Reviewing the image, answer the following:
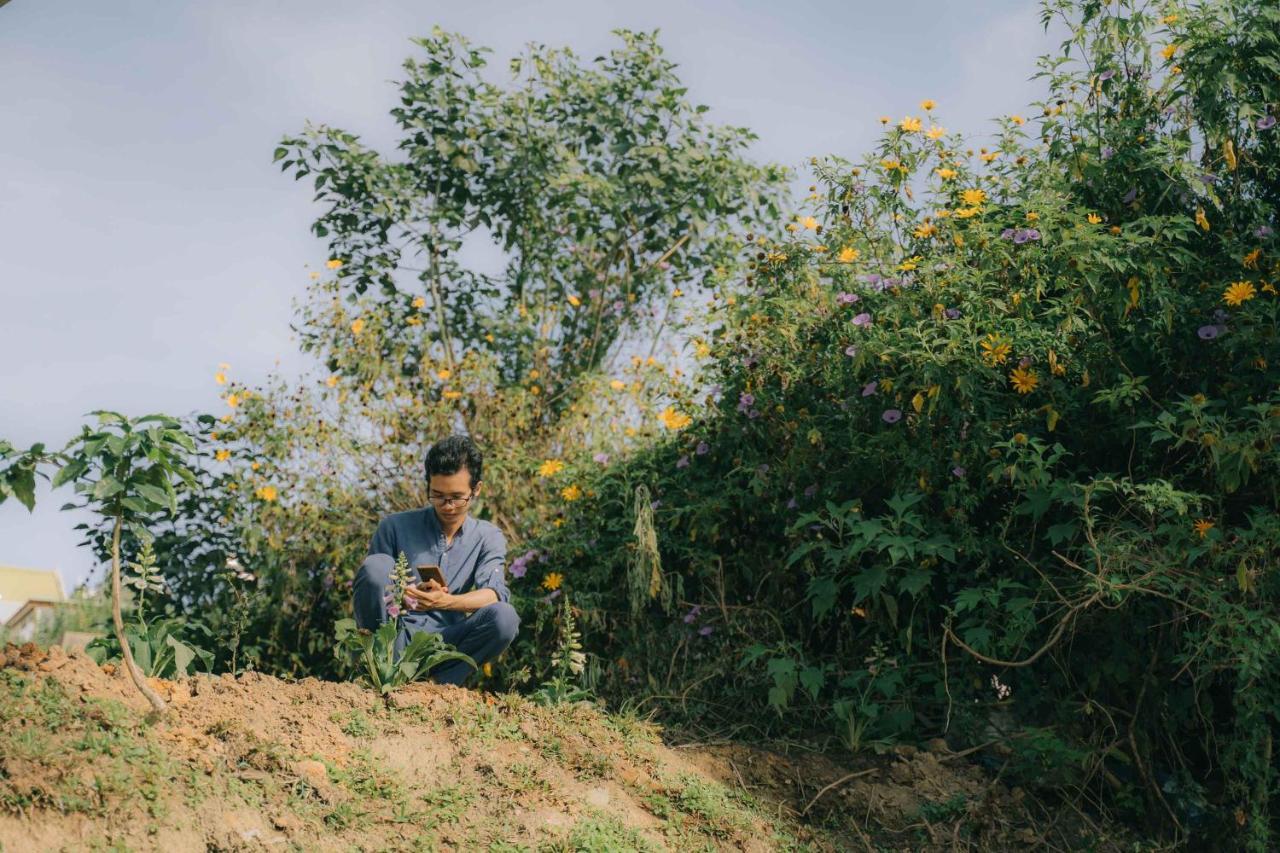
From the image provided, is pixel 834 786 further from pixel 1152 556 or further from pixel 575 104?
pixel 575 104

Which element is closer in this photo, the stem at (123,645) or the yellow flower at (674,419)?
the stem at (123,645)

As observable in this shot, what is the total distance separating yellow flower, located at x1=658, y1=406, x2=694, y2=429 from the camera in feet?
19.5

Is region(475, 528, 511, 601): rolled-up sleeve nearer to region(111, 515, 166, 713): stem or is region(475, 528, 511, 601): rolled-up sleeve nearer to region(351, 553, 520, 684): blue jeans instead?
region(351, 553, 520, 684): blue jeans

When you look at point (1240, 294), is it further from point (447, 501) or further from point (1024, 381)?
point (447, 501)

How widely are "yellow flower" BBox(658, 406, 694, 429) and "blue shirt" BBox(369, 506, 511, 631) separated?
3.69 ft

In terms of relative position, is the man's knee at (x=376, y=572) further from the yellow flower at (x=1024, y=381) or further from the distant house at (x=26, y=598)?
the distant house at (x=26, y=598)

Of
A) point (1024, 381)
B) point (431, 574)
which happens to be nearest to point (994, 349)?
point (1024, 381)

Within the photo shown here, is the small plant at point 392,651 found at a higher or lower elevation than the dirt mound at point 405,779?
higher

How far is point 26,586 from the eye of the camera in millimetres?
11000

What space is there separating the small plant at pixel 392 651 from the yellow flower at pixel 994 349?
2192mm

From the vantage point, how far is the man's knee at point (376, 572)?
4.73 metres

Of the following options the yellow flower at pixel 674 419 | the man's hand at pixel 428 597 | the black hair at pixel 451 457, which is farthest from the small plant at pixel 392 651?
the yellow flower at pixel 674 419

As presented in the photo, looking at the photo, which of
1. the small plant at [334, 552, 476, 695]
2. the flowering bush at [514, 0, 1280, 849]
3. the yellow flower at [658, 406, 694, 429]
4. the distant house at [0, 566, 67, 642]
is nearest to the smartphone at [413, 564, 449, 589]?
the small plant at [334, 552, 476, 695]

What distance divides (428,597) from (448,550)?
48 centimetres
